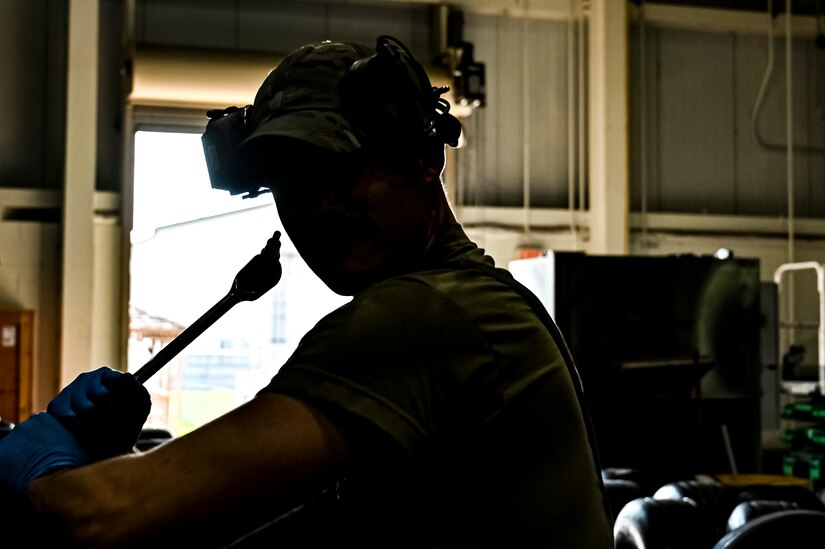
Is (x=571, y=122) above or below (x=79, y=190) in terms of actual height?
above

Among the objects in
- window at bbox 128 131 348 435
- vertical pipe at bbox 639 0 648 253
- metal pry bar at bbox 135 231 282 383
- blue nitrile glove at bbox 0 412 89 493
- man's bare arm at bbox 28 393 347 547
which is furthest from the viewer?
vertical pipe at bbox 639 0 648 253

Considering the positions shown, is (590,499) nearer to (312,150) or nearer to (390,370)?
(390,370)

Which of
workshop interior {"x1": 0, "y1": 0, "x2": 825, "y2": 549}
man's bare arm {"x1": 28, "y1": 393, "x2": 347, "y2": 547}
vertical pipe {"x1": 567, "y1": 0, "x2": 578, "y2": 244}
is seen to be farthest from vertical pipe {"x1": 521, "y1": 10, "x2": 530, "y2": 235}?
man's bare arm {"x1": 28, "y1": 393, "x2": 347, "y2": 547}

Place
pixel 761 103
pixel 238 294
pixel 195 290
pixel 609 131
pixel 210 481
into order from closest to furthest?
pixel 210 481 → pixel 238 294 → pixel 195 290 → pixel 609 131 → pixel 761 103

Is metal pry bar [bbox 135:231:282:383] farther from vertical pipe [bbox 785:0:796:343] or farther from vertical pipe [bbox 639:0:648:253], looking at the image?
vertical pipe [bbox 785:0:796:343]

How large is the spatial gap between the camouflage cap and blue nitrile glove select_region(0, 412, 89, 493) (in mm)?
314

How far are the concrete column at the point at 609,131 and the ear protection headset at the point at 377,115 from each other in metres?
→ 5.79

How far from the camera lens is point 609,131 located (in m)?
6.73

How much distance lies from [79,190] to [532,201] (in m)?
3.02

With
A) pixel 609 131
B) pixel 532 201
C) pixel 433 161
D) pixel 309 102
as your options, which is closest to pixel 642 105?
pixel 609 131

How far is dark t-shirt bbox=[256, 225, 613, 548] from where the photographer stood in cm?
76

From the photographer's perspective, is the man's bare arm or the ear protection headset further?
the ear protection headset

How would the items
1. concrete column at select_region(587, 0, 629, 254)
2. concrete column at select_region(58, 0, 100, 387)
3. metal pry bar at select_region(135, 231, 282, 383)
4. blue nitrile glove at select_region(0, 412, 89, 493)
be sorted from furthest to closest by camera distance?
concrete column at select_region(587, 0, 629, 254)
concrete column at select_region(58, 0, 100, 387)
metal pry bar at select_region(135, 231, 282, 383)
blue nitrile glove at select_region(0, 412, 89, 493)

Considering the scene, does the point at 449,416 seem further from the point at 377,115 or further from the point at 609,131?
the point at 609,131
